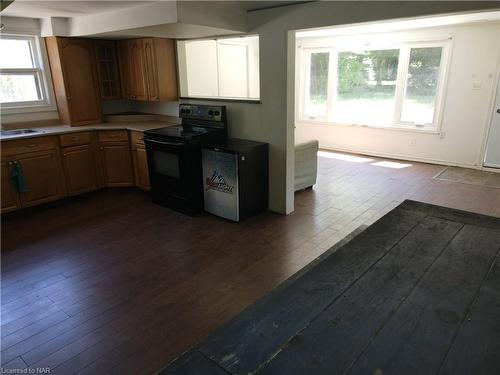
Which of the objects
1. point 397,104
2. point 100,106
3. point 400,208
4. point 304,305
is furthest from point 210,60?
point 304,305

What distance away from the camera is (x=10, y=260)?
3051mm

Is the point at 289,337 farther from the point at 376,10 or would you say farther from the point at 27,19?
the point at 27,19

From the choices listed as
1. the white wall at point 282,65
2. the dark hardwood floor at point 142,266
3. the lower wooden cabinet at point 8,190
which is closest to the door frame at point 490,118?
the dark hardwood floor at point 142,266

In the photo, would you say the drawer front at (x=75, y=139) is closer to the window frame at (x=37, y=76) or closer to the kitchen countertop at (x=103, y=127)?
the kitchen countertop at (x=103, y=127)

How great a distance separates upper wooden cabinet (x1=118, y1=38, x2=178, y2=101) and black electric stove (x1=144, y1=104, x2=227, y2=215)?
1.38 feet

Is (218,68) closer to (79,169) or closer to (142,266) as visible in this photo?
(79,169)

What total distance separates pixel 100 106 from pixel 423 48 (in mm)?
5224

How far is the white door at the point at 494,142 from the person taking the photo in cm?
533

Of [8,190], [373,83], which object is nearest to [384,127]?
[373,83]

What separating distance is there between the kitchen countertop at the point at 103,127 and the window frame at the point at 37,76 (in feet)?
1.03

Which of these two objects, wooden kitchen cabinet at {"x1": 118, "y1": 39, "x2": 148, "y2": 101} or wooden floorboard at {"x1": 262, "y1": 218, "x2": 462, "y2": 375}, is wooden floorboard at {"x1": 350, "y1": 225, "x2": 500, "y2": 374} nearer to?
wooden floorboard at {"x1": 262, "y1": 218, "x2": 462, "y2": 375}

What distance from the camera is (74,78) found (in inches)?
177

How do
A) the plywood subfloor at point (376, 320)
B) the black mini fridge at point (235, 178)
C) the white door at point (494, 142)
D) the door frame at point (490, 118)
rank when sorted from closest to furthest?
the plywood subfloor at point (376, 320)
the black mini fridge at point (235, 178)
the door frame at point (490, 118)
the white door at point (494, 142)

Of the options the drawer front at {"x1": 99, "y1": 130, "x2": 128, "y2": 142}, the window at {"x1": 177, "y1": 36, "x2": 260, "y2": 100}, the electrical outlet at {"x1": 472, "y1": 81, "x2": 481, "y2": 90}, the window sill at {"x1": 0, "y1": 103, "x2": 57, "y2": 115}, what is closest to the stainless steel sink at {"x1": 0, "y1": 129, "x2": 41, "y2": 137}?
the window sill at {"x1": 0, "y1": 103, "x2": 57, "y2": 115}
